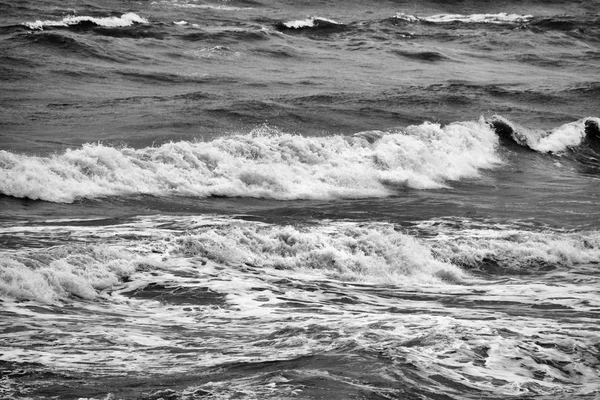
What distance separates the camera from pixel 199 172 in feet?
54.5

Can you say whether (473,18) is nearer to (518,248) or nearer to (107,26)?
(107,26)

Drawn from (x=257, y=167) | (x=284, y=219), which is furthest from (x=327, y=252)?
(x=257, y=167)

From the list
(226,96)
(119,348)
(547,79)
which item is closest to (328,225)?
(119,348)

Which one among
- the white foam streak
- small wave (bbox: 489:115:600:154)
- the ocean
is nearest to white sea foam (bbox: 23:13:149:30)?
the ocean

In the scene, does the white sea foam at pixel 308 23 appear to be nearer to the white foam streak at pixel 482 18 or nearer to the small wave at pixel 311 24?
the small wave at pixel 311 24

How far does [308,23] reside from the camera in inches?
1500

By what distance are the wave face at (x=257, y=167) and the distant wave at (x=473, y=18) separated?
2134cm

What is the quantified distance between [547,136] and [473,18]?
2095 cm

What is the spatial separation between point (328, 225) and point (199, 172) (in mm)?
3405

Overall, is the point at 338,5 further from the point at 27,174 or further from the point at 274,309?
the point at 274,309

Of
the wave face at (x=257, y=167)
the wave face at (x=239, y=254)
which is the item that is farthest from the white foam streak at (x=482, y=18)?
the wave face at (x=239, y=254)

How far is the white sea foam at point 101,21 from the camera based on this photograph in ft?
103

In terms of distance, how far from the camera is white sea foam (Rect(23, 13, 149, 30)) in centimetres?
3131

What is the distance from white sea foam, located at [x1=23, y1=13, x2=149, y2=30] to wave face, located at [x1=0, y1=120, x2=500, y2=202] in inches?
542
